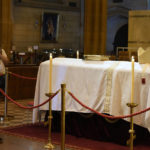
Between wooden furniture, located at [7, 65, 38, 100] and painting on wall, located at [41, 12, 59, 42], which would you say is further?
painting on wall, located at [41, 12, 59, 42]

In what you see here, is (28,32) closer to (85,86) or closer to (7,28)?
(7,28)

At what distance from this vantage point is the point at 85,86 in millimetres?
6453

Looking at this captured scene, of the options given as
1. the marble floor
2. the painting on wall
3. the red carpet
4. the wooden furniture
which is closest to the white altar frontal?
the red carpet

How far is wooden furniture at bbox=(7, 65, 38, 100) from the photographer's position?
36.6ft

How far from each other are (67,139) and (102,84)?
3.32 ft

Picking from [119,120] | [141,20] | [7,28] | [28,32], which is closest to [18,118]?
[119,120]

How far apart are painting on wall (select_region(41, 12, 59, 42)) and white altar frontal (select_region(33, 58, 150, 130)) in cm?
1522

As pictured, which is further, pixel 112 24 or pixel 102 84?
pixel 112 24

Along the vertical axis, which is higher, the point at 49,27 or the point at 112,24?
the point at 112,24

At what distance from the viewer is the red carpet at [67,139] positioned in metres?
5.87

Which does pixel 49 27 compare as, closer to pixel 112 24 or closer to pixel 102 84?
pixel 112 24

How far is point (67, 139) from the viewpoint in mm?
6367

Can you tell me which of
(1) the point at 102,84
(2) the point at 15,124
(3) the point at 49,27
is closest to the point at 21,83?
(2) the point at 15,124

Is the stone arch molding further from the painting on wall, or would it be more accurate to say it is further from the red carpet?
the red carpet
